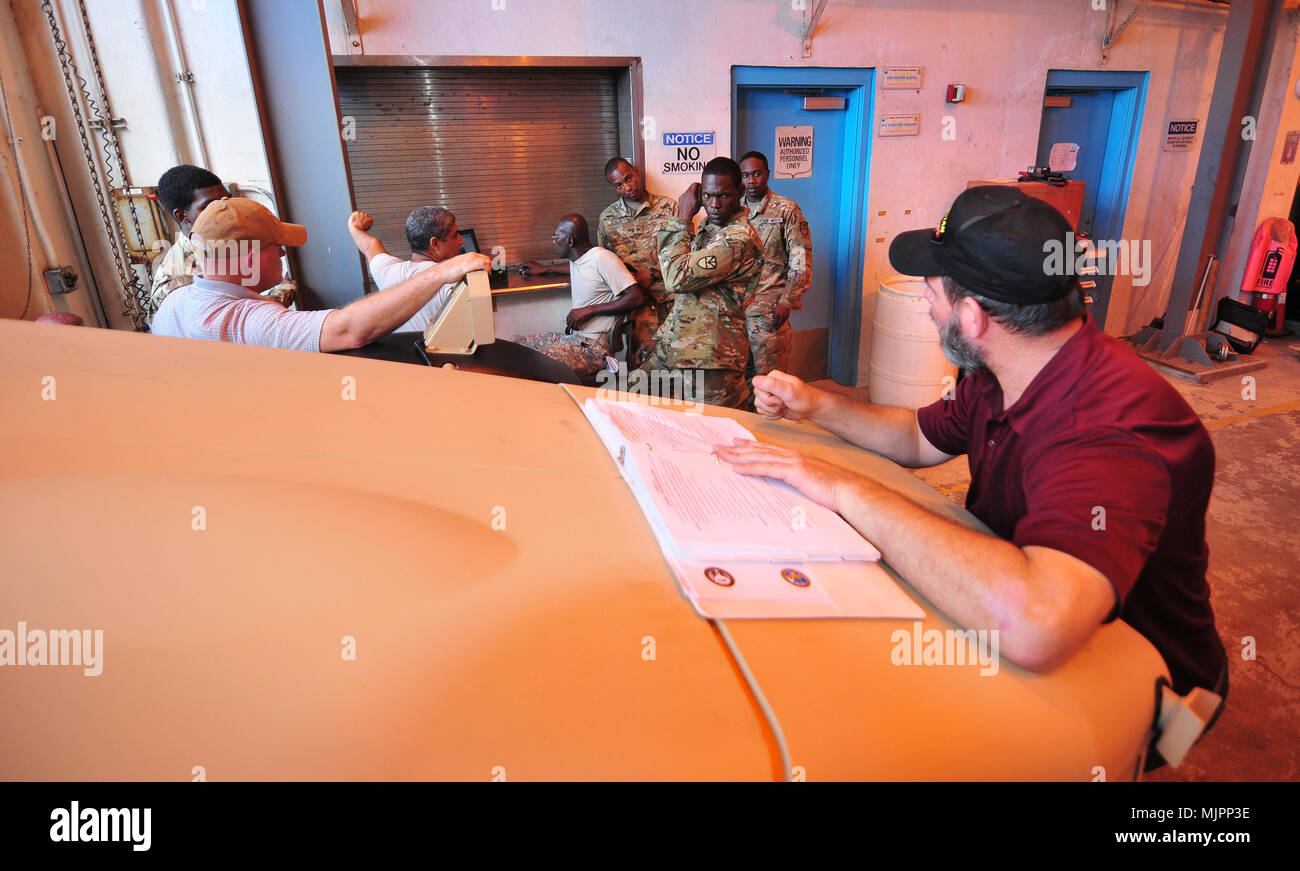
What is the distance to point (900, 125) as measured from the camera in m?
5.16

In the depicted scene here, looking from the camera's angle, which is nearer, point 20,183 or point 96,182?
point 20,183

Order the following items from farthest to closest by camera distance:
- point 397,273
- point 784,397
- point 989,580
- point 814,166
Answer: point 814,166 < point 397,273 < point 784,397 < point 989,580

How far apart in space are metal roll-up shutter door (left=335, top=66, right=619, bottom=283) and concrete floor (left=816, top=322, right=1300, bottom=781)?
9.05ft

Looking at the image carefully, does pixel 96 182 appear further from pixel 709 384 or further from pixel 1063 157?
pixel 1063 157

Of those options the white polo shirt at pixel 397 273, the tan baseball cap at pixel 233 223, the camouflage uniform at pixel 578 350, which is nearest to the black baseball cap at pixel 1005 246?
the tan baseball cap at pixel 233 223

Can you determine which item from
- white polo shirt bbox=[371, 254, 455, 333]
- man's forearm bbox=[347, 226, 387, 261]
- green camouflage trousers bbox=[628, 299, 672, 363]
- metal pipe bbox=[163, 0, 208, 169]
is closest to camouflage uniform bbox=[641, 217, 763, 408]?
green camouflage trousers bbox=[628, 299, 672, 363]

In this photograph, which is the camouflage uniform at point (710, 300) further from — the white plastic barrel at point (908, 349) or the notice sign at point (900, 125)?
the notice sign at point (900, 125)

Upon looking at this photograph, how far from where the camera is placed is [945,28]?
16.6 feet

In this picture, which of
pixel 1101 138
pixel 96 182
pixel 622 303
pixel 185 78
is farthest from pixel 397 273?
pixel 1101 138

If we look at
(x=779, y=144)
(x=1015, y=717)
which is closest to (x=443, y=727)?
(x=1015, y=717)

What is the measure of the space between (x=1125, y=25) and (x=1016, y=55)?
3.68 feet

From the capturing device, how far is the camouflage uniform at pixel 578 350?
12.6 ft

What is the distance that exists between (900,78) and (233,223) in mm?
4740
